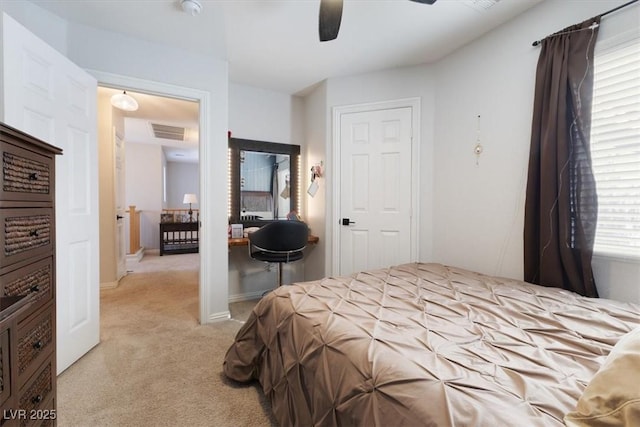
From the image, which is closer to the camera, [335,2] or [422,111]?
[335,2]

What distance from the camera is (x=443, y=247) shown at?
2695 mm

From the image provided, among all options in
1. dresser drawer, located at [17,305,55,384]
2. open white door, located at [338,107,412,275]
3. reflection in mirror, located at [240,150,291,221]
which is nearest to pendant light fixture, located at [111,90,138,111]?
reflection in mirror, located at [240,150,291,221]

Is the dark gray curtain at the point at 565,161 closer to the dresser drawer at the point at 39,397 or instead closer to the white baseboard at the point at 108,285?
the dresser drawer at the point at 39,397

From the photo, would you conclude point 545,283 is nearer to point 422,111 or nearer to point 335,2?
point 422,111

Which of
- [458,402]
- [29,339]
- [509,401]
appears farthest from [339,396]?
[29,339]

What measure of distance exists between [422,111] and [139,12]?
2508mm

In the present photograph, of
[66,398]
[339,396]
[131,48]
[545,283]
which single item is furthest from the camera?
[131,48]

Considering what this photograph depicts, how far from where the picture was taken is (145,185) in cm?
636

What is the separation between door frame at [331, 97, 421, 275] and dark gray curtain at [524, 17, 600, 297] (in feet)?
3.41

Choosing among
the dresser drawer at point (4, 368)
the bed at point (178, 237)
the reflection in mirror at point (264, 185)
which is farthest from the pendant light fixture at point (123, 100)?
the bed at point (178, 237)

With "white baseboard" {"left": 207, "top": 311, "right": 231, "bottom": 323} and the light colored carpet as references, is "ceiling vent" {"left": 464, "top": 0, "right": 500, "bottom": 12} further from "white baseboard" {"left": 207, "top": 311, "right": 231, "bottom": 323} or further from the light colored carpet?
"white baseboard" {"left": 207, "top": 311, "right": 231, "bottom": 323}

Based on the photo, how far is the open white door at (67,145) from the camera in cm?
156

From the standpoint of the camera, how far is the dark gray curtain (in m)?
1.67

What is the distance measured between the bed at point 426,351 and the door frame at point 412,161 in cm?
113
